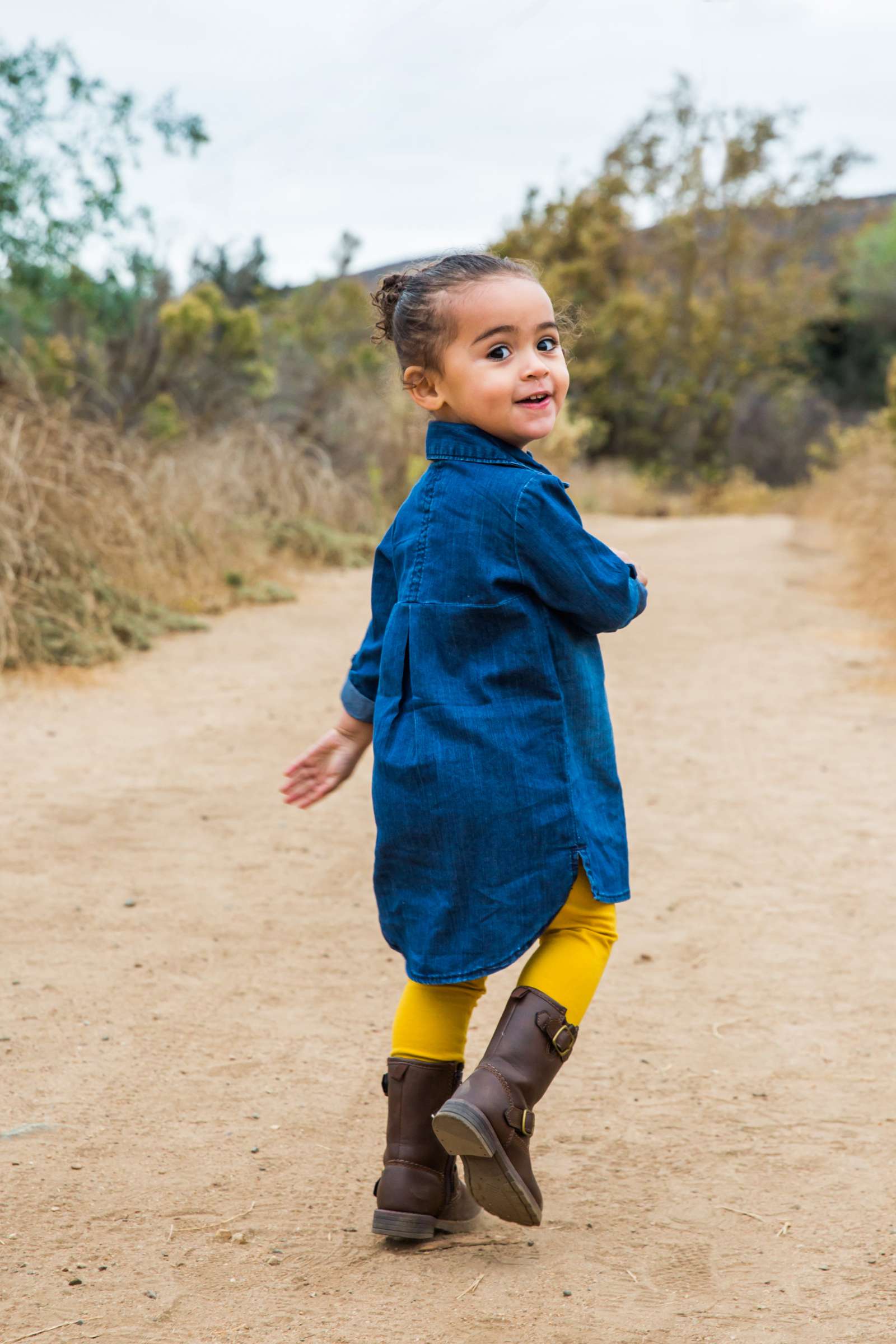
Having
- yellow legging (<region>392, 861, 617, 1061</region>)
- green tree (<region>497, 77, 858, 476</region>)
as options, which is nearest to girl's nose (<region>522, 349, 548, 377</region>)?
yellow legging (<region>392, 861, 617, 1061</region>)

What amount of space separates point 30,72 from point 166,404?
293 cm

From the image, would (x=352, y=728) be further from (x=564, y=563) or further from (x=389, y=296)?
(x=389, y=296)

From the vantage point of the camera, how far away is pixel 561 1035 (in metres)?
1.84

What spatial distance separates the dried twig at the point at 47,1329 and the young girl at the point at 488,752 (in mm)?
436

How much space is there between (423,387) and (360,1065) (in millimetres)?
1299

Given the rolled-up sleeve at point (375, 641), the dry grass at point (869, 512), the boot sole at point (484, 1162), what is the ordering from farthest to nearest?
the dry grass at point (869, 512)
the rolled-up sleeve at point (375, 641)
the boot sole at point (484, 1162)

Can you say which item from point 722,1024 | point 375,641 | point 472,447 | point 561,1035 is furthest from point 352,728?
point 722,1024

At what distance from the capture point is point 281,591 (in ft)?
27.7

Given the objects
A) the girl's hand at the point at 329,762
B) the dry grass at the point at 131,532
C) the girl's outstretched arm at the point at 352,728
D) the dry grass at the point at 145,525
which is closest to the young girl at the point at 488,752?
the girl's outstretched arm at the point at 352,728

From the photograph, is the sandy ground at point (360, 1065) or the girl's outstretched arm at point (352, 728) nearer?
the sandy ground at point (360, 1065)

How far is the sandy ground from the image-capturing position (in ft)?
5.73

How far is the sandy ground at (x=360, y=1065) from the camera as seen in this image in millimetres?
1745

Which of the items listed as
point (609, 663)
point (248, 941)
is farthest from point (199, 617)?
point (248, 941)

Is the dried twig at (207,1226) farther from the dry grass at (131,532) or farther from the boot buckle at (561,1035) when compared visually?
the dry grass at (131,532)
